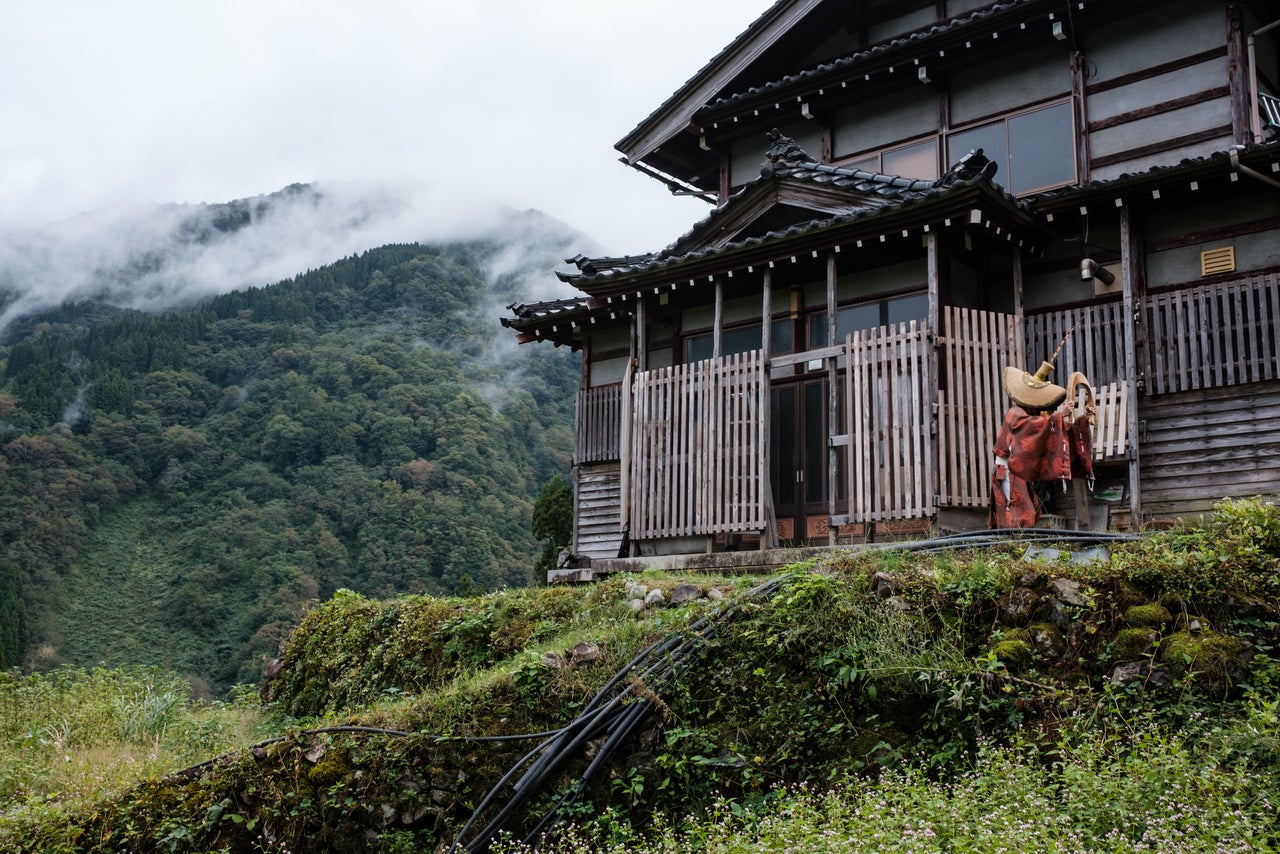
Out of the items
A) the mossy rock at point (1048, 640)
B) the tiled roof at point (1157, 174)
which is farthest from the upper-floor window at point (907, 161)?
the mossy rock at point (1048, 640)

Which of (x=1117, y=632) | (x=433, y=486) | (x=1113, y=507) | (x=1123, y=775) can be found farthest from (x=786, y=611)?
(x=433, y=486)

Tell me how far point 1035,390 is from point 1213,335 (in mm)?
3487

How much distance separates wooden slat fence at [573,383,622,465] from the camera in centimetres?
1895

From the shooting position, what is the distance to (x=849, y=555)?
394 inches

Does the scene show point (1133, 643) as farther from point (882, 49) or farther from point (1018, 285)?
point (882, 49)

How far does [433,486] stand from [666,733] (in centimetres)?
3879

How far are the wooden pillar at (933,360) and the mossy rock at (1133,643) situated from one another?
5.64 meters

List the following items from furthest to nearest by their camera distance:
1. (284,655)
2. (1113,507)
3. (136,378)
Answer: (136,378)
(284,655)
(1113,507)

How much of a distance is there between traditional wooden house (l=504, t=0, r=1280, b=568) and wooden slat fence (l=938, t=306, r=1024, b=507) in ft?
0.11

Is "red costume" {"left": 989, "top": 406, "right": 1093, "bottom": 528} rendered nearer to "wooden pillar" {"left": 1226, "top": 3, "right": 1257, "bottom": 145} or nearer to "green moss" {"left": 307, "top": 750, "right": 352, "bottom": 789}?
"wooden pillar" {"left": 1226, "top": 3, "right": 1257, "bottom": 145}

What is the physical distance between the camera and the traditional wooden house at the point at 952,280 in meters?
13.9

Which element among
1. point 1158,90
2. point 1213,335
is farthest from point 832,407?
point 1158,90

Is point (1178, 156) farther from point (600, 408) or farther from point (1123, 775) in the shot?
point (1123, 775)

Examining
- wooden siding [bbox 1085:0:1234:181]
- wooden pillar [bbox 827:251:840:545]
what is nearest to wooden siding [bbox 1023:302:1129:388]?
wooden siding [bbox 1085:0:1234:181]
